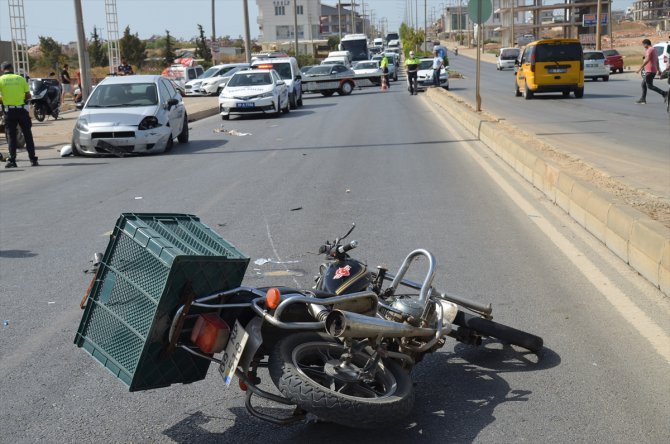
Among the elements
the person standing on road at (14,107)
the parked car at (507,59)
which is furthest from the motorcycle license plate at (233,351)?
the parked car at (507,59)

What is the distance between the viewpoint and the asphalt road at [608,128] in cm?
1275

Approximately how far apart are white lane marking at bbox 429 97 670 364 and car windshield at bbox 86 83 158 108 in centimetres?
1011

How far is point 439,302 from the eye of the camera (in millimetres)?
4672

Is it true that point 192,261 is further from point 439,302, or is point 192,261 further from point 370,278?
point 439,302

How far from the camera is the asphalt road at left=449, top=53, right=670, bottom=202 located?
12750 mm

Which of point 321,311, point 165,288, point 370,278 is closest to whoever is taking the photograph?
point 165,288

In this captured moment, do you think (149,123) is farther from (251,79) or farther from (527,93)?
(527,93)

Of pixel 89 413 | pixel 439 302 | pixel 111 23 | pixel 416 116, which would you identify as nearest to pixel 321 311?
pixel 439 302

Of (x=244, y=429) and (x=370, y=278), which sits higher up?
(x=370, y=278)

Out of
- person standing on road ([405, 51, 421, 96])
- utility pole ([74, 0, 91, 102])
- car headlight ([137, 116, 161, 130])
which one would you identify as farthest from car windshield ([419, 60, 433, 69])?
car headlight ([137, 116, 161, 130])

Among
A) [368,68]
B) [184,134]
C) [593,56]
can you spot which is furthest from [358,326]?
[593,56]

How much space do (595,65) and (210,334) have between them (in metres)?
48.0

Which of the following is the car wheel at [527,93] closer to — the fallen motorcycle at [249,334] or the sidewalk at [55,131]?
the sidewalk at [55,131]

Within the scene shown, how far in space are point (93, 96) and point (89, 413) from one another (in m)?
15.3
